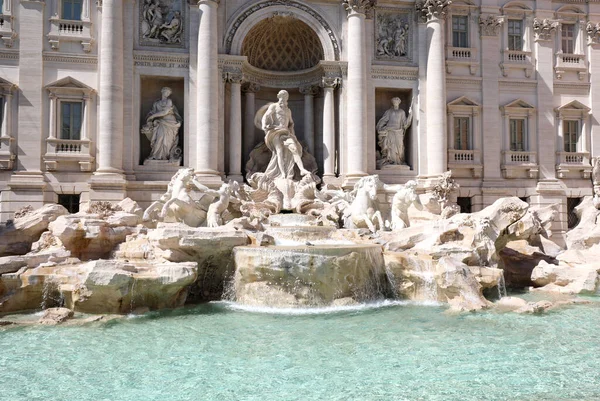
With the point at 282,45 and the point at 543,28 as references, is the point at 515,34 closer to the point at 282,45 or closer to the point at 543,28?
the point at 543,28

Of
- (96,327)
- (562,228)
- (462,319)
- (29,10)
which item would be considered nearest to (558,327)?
(462,319)

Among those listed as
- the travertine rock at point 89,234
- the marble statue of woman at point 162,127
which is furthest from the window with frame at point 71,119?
the travertine rock at point 89,234

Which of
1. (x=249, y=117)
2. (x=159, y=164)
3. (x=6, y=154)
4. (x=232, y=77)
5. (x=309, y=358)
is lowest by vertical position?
(x=309, y=358)

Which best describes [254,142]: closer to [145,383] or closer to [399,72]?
[399,72]

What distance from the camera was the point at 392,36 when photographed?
19141mm

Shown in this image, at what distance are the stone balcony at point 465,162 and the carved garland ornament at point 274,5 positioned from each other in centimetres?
617

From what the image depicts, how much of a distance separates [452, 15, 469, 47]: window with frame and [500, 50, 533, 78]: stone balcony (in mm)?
1755

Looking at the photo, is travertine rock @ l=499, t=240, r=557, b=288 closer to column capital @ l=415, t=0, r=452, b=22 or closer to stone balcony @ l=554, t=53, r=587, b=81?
stone balcony @ l=554, t=53, r=587, b=81

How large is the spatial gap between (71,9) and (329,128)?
10.2m

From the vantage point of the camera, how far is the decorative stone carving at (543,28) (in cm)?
2028

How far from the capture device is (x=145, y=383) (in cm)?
623

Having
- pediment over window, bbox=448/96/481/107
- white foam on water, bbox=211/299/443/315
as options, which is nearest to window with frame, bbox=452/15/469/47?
pediment over window, bbox=448/96/481/107

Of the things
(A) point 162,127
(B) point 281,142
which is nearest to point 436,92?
(B) point 281,142

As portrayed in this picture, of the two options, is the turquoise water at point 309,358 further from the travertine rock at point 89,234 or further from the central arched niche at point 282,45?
the central arched niche at point 282,45
